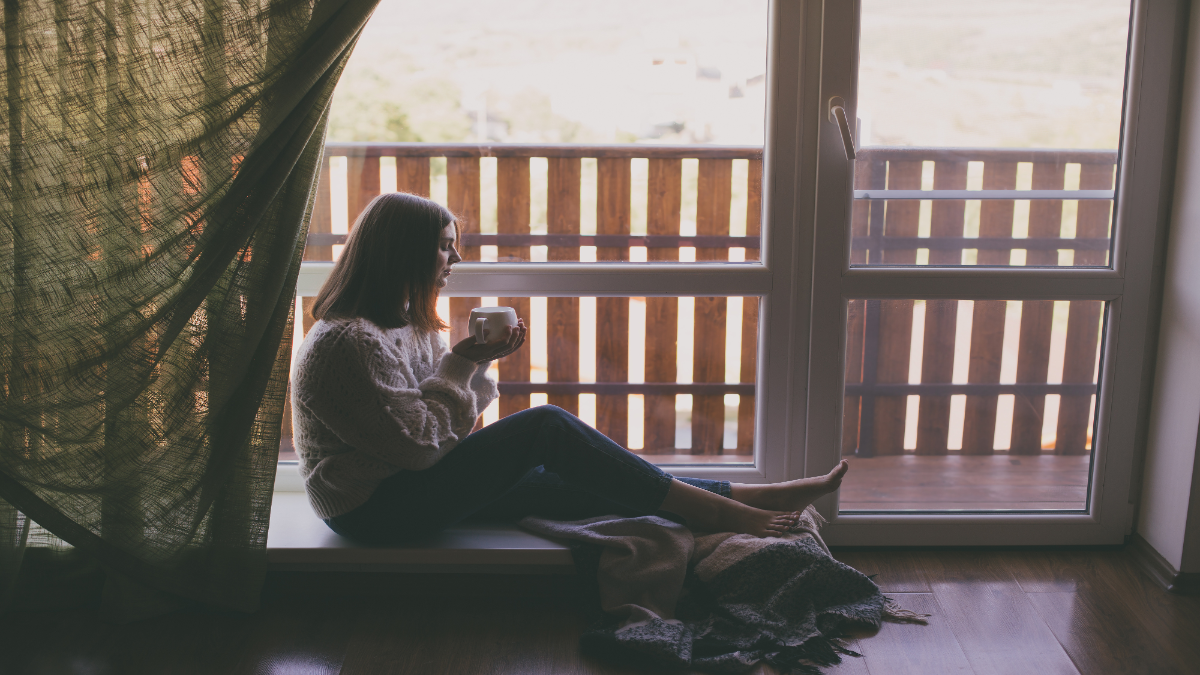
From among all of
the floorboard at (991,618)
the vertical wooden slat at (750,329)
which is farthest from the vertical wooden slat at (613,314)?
the floorboard at (991,618)

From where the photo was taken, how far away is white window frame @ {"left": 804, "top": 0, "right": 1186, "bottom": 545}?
185cm

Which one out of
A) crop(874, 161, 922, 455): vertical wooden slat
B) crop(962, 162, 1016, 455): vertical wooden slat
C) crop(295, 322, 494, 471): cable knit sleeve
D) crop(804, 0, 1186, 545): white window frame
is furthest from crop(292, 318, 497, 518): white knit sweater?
crop(962, 162, 1016, 455): vertical wooden slat

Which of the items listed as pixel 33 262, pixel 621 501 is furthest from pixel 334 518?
pixel 33 262

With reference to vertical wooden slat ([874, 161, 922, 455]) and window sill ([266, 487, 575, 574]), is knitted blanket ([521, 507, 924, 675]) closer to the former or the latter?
window sill ([266, 487, 575, 574])

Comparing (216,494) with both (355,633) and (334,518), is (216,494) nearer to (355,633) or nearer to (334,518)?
(334,518)

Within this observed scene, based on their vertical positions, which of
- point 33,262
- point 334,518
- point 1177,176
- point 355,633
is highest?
point 1177,176

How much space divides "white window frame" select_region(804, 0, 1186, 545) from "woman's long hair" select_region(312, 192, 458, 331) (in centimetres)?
87

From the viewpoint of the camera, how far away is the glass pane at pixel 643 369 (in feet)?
6.72

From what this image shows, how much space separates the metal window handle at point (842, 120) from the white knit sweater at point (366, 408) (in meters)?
0.93

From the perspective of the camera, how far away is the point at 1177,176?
1869 millimetres

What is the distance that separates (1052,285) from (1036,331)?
12 cm

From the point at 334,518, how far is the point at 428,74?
100 centimetres

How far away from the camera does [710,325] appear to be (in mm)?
2068

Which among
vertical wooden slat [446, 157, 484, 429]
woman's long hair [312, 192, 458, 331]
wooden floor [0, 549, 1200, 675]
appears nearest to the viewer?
wooden floor [0, 549, 1200, 675]
